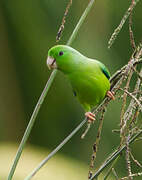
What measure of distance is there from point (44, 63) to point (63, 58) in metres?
2.34

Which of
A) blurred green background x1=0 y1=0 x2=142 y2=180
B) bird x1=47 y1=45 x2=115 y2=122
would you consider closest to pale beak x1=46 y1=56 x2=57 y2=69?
bird x1=47 y1=45 x2=115 y2=122

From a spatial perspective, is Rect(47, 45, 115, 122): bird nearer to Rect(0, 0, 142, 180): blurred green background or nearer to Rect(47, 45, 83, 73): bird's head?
Rect(47, 45, 83, 73): bird's head

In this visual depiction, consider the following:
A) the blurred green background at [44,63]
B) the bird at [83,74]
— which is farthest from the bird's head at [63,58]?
the blurred green background at [44,63]

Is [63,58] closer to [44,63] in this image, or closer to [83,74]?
[83,74]

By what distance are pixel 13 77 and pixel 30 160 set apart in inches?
43.7

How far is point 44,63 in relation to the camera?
3.98 meters

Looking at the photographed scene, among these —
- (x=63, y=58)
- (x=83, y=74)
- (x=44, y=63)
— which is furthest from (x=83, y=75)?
(x=44, y=63)

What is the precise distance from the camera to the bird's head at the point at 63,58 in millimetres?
1617

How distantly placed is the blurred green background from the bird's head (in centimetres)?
195

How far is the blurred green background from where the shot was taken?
3.77 m

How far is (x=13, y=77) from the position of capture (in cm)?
406

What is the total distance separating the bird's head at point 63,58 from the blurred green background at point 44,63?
6.41 feet

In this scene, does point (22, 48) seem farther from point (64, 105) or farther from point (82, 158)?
point (82, 158)

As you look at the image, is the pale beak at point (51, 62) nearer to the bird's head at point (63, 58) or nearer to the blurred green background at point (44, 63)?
the bird's head at point (63, 58)
